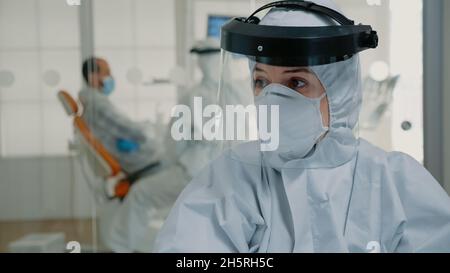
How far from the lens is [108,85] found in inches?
99.4

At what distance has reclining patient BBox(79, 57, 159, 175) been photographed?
8.06ft

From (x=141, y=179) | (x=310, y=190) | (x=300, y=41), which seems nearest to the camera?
(x=300, y=41)

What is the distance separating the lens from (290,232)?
3.25ft

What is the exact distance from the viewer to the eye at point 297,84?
98 cm

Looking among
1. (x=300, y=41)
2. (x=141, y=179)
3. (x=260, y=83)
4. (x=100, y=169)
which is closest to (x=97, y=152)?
(x=100, y=169)

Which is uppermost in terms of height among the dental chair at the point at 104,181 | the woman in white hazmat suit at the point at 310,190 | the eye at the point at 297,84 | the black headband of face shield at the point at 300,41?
the black headband of face shield at the point at 300,41

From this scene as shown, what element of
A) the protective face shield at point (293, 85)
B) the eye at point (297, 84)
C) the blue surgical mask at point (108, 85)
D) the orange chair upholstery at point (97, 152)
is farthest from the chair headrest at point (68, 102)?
the eye at point (297, 84)

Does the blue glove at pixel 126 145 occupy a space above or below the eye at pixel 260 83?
below

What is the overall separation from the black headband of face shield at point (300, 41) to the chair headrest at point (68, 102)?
5.34 feet

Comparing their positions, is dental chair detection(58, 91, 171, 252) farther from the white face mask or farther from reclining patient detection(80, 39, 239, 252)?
the white face mask

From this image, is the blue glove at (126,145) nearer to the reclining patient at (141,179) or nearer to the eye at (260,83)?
the reclining patient at (141,179)

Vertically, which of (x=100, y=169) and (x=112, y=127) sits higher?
(x=112, y=127)

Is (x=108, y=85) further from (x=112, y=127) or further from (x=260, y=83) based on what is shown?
(x=260, y=83)

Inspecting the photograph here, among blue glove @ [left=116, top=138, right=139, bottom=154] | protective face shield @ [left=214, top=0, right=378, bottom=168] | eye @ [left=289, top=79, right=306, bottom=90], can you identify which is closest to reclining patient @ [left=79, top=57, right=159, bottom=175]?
blue glove @ [left=116, top=138, right=139, bottom=154]
